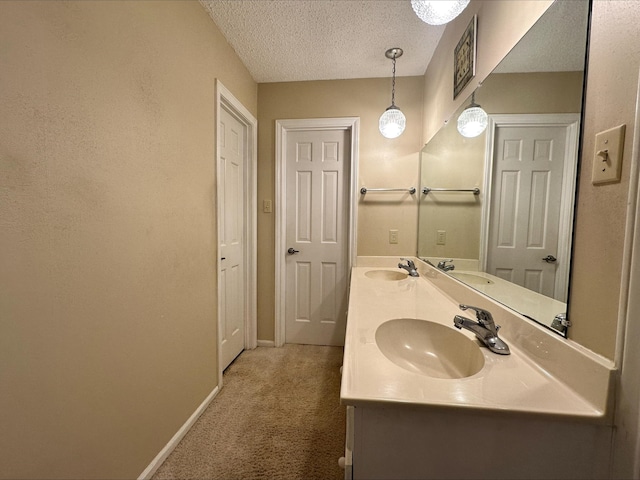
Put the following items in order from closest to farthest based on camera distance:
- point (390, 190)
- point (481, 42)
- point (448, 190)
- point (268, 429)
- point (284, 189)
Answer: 1. point (481, 42)
2. point (268, 429)
3. point (448, 190)
4. point (390, 190)
5. point (284, 189)

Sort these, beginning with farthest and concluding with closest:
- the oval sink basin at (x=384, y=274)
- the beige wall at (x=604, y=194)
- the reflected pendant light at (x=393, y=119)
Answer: the oval sink basin at (x=384, y=274)
the reflected pendant light at (x=393, y=119)
the beige wall at (x=604, y=194)

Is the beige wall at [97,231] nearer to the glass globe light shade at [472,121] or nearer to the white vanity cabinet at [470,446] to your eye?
the white vanity cabinet at [470,446]

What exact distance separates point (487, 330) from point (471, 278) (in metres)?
0.43

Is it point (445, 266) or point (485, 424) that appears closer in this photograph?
point (485, 424)

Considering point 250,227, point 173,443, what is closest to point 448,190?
point 250,227

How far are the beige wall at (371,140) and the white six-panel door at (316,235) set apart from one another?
0.17 meters

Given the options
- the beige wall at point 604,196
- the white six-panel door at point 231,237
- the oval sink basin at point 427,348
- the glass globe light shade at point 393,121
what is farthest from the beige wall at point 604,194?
the white six-panel door at point 231,237

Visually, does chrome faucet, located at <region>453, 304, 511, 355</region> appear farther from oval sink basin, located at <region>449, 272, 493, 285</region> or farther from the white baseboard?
the white baseboard

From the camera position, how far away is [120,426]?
38.1 inches

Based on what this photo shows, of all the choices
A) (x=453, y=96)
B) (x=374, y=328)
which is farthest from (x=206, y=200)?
(x=453, y=96)

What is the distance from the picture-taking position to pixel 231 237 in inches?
80.3

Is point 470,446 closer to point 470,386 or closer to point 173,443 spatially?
point 470,386

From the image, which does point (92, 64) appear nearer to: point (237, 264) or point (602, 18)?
point (602, 18)

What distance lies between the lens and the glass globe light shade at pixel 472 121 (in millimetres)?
1063
